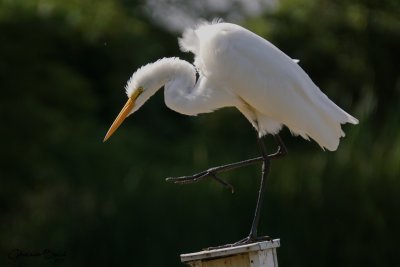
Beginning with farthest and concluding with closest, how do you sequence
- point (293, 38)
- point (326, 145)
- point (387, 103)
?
1. point (293, 38)
2. point (387, 103)
3. point (326, 145)

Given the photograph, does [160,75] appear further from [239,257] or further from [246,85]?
[239,257]

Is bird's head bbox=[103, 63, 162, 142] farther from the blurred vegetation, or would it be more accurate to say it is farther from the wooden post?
the blurred vegetation

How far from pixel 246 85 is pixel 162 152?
6979 mm

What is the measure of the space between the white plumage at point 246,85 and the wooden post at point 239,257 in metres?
1.28

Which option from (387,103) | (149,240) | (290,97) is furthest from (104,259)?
(387,103)

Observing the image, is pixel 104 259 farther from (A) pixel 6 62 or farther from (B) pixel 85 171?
(A) pixel 6 62

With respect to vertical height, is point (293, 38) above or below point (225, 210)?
above

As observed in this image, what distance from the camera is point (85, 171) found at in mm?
8805

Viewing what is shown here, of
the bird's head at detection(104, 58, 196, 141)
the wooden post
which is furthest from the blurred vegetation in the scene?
the wooden post

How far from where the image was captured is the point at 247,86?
5.19 m

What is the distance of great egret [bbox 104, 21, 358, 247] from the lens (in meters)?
5.06

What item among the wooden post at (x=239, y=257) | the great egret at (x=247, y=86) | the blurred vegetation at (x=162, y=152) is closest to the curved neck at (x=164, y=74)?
the great egret at (x=247, y=86)

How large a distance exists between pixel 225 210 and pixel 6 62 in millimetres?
4748

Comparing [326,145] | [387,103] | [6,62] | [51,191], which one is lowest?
[326,145]
